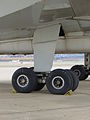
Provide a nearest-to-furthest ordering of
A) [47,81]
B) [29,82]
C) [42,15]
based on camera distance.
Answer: [42,15] < [47,81] < [29,82]

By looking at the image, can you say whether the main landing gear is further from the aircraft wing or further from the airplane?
the aircraft wing

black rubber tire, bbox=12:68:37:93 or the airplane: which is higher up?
the airplane

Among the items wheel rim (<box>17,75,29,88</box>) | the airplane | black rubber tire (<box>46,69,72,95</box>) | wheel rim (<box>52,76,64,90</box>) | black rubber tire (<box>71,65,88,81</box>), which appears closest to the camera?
the airplane

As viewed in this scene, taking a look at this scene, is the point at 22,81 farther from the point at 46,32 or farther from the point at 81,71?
the point at 81,71

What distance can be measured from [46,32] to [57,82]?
188 cm

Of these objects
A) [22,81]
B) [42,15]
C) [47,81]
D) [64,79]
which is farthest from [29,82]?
[42,15]

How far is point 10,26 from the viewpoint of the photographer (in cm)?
1245

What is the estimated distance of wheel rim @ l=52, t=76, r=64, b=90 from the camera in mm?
11902

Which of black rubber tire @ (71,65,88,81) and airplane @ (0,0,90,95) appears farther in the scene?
black rubber tire @ (71,65,88,81)

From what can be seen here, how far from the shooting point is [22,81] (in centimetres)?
1259

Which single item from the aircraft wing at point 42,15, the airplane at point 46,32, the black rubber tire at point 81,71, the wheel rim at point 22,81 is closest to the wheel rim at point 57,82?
the airplane at point 46,32

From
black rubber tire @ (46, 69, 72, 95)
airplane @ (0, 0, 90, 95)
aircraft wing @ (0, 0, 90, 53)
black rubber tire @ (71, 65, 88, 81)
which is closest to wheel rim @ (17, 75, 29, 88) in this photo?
airplane @ (0, 0, 90, 95)

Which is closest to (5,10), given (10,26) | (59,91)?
(10,26)

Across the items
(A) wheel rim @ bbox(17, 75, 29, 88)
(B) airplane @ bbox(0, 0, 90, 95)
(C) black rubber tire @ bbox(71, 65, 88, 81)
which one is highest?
(B) airplane @ bbox(0, 0, 90, 95)
